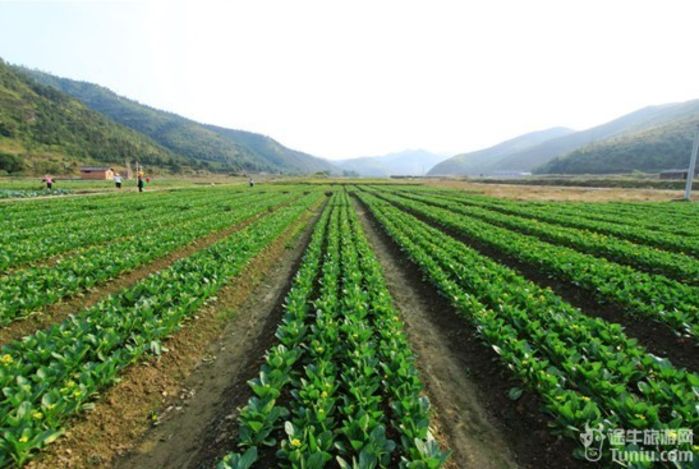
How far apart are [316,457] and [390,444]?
0.88 m

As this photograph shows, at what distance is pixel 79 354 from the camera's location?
5.16 meters

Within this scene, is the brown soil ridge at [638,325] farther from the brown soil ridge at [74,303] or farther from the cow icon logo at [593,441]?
the brown soil ridge at [74,303]

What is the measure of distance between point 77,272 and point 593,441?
12.8 meters

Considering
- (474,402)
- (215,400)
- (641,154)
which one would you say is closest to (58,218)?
(215,400)

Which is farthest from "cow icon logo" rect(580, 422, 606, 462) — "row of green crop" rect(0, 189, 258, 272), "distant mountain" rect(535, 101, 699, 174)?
"distant mountain" rect(535, 101, 699, 174)

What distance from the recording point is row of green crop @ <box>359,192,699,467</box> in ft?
13.5

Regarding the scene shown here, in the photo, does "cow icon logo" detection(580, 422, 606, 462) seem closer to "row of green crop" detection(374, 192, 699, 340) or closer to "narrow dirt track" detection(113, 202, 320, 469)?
"narrow dirt track" detection(113, 202, 320, 469)

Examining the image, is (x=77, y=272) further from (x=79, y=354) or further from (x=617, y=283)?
(x=617, y=283)

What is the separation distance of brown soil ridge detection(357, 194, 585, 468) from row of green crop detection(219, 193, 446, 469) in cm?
97

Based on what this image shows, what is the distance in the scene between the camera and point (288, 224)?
22422 millimetres

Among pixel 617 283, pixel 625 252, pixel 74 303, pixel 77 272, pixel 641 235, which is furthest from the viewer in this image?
pixel 641 235

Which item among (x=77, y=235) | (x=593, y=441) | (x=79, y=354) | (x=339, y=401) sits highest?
(x=77, y=235)

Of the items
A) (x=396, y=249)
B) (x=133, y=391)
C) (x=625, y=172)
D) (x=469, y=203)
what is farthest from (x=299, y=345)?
(x=625, y=172)

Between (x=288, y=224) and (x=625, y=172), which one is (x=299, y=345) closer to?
(x=288, y=224)
